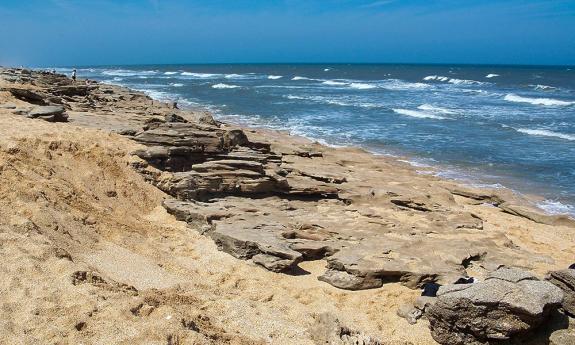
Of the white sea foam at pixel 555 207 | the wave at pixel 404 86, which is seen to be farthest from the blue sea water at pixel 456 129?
the wave at pixel 404 86

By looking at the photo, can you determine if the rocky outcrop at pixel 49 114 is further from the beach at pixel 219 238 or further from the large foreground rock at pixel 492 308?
the large foreground rock at pixel 492 308

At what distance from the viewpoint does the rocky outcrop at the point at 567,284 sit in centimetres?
661

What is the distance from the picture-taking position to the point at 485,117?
108 ft

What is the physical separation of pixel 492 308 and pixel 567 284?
1585mm

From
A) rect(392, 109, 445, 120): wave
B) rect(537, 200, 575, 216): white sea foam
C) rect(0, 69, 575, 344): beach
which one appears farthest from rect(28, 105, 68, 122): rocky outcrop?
rect(392, 109, 445, 120): wave

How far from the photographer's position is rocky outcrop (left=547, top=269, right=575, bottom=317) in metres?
6.61

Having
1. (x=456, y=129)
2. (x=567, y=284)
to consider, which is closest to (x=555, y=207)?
(x=567, y=284)

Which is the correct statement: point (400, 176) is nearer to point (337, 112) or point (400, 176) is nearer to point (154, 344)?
point (154, 344)

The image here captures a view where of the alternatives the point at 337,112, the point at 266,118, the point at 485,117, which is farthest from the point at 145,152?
the point at 485,117

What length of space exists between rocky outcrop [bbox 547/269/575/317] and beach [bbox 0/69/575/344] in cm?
45

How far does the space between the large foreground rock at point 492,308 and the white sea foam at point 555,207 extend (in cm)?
857

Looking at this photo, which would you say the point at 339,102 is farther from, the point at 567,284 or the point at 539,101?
the point at 567,284

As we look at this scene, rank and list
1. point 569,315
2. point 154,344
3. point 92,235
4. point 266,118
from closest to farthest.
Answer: point 154,344 → point 569,315 → point 92,235 → point 266,118

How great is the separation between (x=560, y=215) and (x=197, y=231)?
9.58 meters
